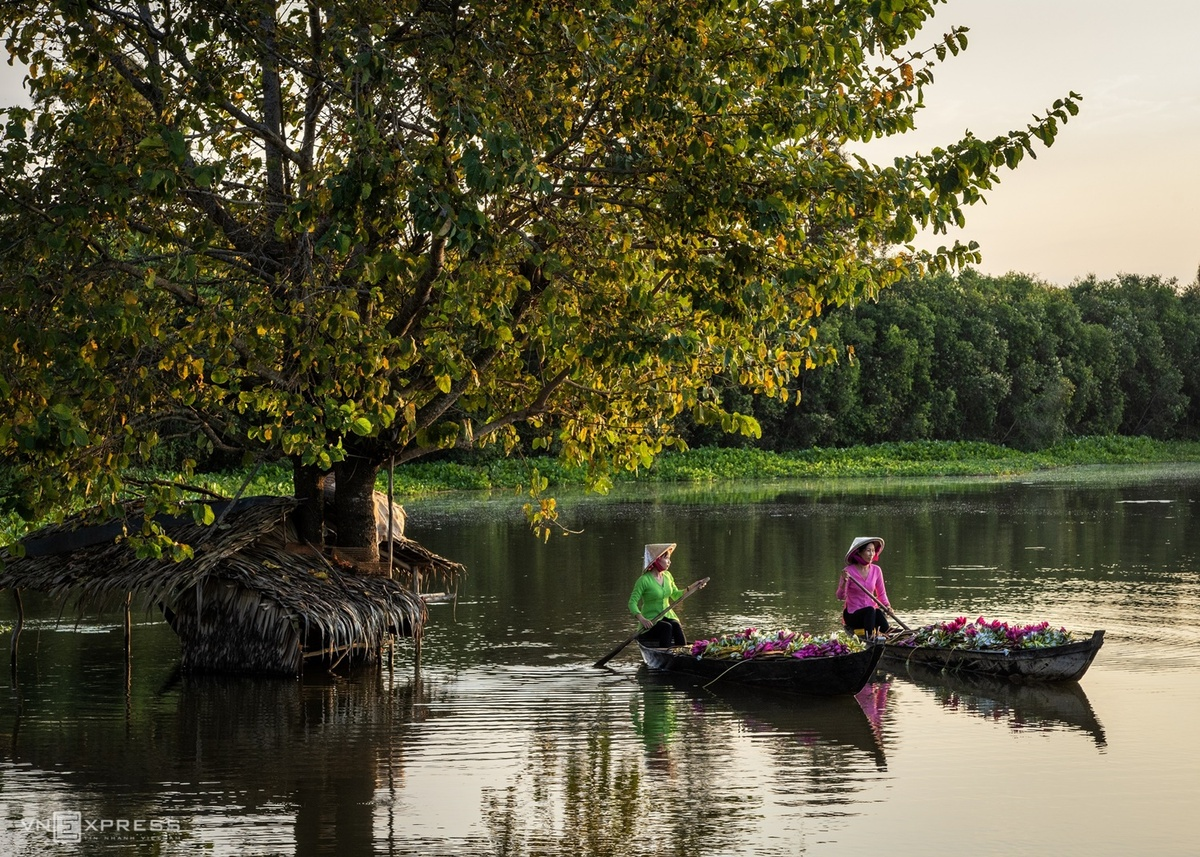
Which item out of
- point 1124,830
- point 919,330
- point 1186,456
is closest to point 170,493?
point 1124,830

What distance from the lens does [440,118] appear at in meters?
11.4

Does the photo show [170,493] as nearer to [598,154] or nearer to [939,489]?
[598,154]

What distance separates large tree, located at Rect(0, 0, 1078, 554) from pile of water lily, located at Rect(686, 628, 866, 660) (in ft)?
8.27

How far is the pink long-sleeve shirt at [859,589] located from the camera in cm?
1616

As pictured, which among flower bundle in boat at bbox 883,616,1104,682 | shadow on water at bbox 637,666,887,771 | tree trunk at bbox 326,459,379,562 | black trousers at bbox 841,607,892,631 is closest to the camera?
shadow on water at bbox 637,666,887,771

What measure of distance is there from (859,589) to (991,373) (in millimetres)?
60852

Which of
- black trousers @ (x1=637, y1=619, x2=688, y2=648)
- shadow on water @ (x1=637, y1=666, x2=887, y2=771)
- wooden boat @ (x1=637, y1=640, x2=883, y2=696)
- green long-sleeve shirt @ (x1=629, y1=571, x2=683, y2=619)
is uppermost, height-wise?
green long-sleeve shirt @ (x1=629, y1=571, x2=683, y2=619)

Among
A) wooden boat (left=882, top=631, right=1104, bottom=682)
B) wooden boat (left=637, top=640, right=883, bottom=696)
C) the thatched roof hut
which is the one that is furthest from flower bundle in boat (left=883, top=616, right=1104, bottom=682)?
the thatched roof hut

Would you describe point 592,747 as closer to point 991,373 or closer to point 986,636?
point 986,636

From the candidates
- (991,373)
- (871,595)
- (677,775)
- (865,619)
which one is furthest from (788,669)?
(991,373)

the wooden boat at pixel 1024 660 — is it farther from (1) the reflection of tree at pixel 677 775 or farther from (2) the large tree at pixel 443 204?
(2) the large tree at pixel 443 204

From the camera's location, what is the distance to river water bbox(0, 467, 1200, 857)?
9906 mm

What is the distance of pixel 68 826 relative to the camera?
395 inches

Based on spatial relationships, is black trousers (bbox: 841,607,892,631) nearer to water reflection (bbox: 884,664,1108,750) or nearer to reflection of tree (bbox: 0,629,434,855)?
water reflection (bbox: 884,664,1108,750)
